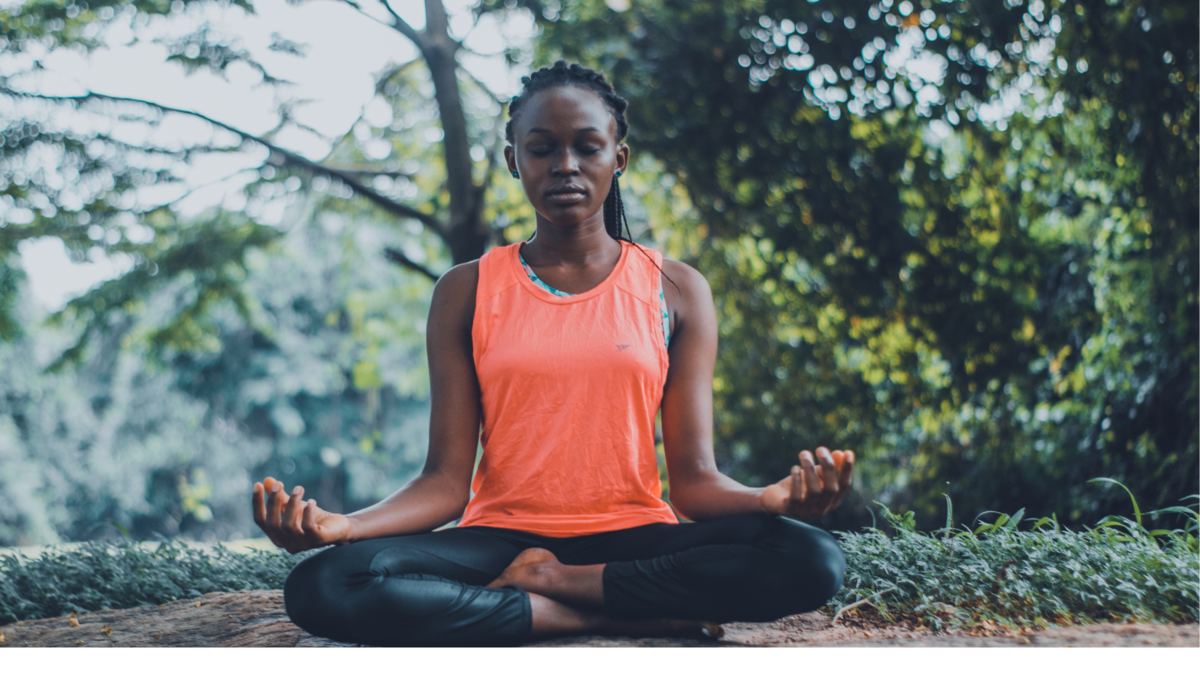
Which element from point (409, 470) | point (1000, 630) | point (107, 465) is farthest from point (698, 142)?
point (409, 470)

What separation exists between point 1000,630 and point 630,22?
347 cm

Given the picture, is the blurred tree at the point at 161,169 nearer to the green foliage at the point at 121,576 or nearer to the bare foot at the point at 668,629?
the green foliage at the point at 121,576

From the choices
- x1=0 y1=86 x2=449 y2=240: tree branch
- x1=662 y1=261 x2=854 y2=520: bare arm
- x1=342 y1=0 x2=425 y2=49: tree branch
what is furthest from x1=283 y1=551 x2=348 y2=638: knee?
x1=342 y1=0 x2=425 y2=49: tree branch

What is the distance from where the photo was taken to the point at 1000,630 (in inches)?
70.8

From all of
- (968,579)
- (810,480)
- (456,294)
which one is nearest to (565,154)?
(456,294)

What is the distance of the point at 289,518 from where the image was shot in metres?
1.44

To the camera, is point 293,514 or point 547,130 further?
point 547,130

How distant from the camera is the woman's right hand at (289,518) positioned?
141 cm

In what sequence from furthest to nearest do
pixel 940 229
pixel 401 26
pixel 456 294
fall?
1. pixel 401 26
2. pixel 940 229
3. pixel 456 294

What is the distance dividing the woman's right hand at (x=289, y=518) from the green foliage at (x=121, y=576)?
1297 millimetres

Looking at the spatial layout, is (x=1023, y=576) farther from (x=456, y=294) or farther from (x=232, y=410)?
(x=232, y=410)

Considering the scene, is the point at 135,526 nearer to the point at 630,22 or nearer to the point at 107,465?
the point at 107,465

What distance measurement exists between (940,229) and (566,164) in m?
2.69

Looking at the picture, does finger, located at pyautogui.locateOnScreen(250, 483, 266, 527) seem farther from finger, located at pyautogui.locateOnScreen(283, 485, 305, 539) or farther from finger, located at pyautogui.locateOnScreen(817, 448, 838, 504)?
Answer: finger, located at pyautogui.locateOnScreen(817, 448, 838, 504)
